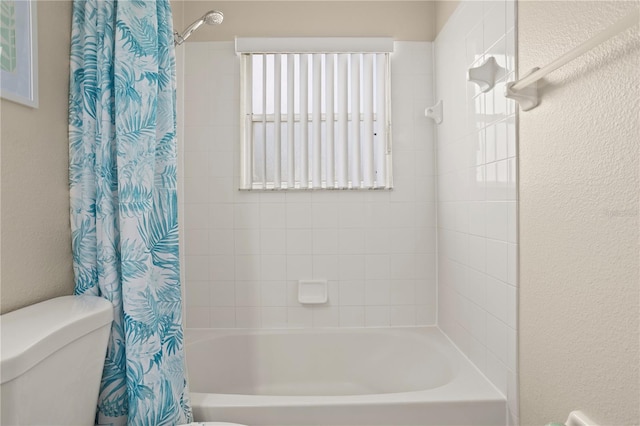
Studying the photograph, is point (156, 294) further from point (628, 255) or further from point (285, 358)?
point (628, 255)

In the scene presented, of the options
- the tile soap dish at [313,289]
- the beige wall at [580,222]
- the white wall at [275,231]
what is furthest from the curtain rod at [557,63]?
the tile soap dish at [313,289]

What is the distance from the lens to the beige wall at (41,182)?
981 millimetres

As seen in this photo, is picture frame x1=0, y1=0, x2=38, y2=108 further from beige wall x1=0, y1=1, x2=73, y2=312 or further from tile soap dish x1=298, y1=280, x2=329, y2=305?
tile soap dish x1=298, y1=280, x2=329, y2=305

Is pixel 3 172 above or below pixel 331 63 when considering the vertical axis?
below

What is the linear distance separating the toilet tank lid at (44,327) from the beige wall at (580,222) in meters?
1.25

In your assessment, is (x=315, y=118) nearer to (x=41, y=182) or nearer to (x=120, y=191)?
(x=120, y=191)

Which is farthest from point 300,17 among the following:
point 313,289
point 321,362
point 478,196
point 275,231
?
point 321,362

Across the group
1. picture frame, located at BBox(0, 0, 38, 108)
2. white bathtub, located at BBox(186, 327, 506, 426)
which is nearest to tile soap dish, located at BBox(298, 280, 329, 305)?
white bathtub, located at BBox(186, 327, 506, 426)

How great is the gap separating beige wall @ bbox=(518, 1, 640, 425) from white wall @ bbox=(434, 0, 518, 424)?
8 centimetres

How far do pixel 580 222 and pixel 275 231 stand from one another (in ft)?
4.82

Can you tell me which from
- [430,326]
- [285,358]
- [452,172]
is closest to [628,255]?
[452,172]

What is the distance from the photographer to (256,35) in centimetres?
211

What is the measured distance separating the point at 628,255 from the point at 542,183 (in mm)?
356

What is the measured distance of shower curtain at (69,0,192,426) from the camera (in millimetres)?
1163
